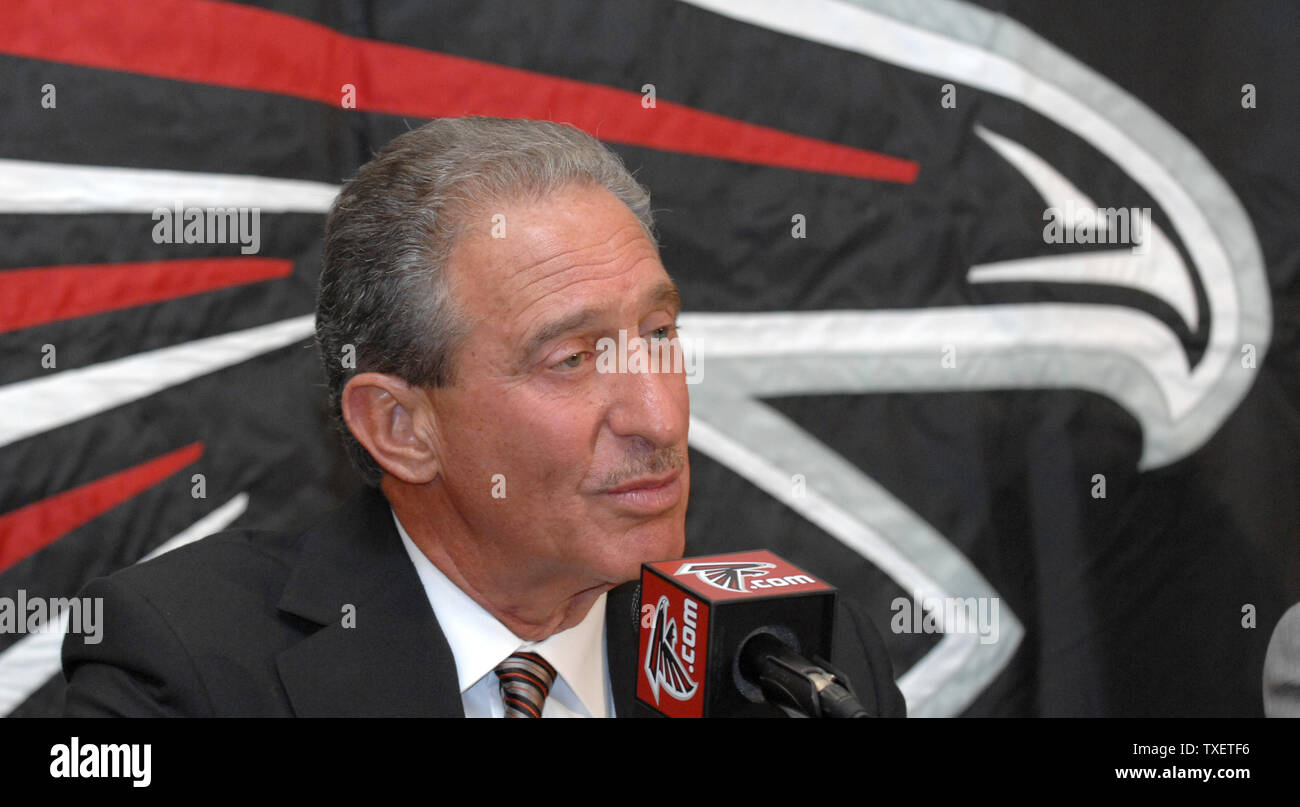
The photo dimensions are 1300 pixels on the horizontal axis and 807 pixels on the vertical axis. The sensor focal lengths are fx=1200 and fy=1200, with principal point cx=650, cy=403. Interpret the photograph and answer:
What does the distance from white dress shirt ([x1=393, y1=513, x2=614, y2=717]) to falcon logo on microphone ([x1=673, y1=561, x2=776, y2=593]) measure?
1.53 ft

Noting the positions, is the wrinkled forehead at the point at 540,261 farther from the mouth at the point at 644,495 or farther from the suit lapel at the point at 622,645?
the suit lapel at the point at 622,645

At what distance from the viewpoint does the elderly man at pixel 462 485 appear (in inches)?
56.2

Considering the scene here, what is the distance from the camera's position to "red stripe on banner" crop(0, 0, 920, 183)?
1.99m

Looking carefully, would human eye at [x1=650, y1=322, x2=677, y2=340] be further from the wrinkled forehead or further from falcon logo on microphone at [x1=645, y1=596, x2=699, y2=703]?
falcon logo on microphone at [x1=645, y1=596, x2=699, y2=703]

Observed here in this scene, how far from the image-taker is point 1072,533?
2369mm

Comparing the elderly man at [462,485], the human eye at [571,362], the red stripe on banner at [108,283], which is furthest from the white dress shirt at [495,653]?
the red stripe on banner at [108,283]

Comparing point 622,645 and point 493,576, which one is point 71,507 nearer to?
point 493,576

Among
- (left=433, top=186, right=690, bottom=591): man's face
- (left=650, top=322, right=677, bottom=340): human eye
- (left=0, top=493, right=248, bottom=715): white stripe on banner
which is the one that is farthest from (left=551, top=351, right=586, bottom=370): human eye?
(left=0, top=493, right=248, bottom=715): white stripe on banner

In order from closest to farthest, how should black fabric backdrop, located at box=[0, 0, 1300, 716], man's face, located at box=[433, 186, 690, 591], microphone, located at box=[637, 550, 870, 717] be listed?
1. microphone, located at box=[637, 550, 870, 717]
2. man's face, located at box=[433, 186, 690, 591]
3. black fabric backdrop, located at box=[0, 0, 1300, 716]

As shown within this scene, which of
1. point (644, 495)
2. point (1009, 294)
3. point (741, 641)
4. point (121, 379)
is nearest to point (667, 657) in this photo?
point (741, 641)

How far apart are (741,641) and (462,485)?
60cm

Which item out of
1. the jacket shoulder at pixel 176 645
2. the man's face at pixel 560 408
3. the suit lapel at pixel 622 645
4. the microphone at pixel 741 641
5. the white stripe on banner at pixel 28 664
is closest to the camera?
the microphone at pixel 741 641

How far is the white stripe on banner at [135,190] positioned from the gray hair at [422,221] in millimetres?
493
